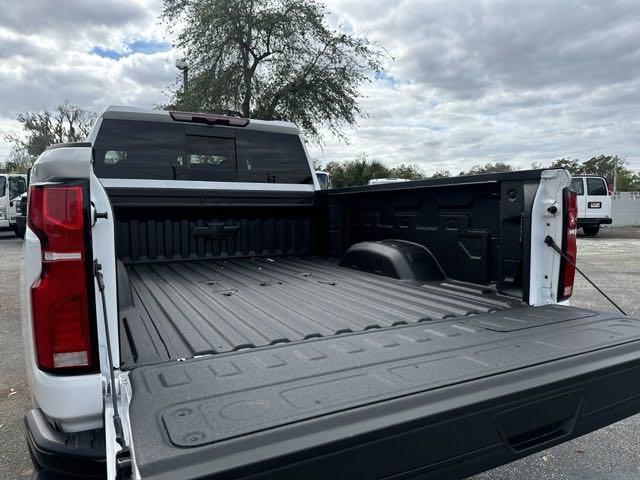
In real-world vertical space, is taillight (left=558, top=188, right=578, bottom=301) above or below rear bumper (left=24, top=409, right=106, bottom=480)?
above

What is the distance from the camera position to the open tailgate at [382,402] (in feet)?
3.79

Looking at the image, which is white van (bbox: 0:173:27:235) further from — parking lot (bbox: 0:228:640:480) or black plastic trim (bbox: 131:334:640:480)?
black plastic trim (bbox: 131:334:640:480)

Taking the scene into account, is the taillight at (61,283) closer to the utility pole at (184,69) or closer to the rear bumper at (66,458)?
the rear bumper at (66,458)

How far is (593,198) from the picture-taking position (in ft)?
58.4

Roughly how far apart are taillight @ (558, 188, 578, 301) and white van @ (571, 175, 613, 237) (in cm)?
1712

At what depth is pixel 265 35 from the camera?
16250mm

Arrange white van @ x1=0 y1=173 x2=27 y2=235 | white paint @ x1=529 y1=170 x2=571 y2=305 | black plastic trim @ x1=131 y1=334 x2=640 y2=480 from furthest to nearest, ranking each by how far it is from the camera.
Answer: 1. white van @ x1=0 y1=173 x2=27 y2=235
2. white paint @ x1=529 y1=170 x2=571 y2=305
3. black plastic trim @ x1=131 y1=334 x2=640 y2=480

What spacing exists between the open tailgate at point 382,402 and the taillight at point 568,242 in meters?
0.56

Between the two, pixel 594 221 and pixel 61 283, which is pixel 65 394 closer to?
pixel 61 283

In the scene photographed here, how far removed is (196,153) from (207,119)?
0.32 metres

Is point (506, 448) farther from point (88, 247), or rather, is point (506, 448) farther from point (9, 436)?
point (9, 436)

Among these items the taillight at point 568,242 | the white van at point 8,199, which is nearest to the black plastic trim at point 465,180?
the taillight at point 568,242

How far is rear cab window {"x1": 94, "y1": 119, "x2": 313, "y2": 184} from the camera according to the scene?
3.96 metres

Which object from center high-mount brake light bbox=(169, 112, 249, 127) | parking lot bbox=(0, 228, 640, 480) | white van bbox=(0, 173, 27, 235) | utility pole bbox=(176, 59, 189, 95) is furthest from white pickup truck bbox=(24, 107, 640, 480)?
white van bbox=(0, 173, 27, 235)
